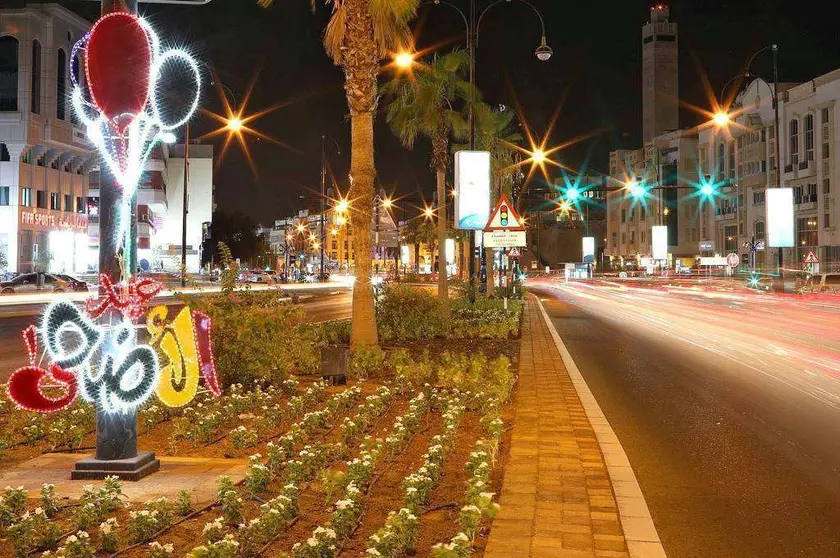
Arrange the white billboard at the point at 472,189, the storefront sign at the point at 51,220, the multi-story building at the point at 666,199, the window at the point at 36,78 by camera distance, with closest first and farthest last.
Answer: the white billboard at the point at 472,189 < the window at the point at 36,78 < the storefront sign at the point at 51,220 < the multi-story building at the point at 666,199

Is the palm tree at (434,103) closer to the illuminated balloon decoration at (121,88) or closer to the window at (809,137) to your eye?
the illuminated balloon decoration at (121,88)

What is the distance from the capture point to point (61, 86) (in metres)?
62.8

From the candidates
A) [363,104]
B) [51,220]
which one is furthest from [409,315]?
[51,220]

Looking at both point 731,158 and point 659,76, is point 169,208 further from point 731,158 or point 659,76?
point 659,76

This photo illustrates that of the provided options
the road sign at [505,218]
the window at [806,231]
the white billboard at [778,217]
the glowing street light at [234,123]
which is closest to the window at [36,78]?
the glowing street light at [234,123]

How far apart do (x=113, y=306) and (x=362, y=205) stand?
8927 millimetres

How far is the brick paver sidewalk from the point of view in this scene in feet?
16.9

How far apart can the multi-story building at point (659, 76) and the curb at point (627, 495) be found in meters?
126

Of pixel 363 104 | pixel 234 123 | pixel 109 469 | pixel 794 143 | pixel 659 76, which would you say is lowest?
pixel 109 469

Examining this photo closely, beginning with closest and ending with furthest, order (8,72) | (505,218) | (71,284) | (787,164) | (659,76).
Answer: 1. (505,218)
2. (71,284)
3. (8,72)
4. (787,164)
5. (659,76)

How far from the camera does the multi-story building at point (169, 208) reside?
81438 mm

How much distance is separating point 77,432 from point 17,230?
57.5 meters

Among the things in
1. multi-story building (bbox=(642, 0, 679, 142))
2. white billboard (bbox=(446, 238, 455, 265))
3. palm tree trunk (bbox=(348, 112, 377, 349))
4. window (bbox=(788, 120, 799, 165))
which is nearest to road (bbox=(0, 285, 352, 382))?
palm tree trunk (bbox=(348, 112, 377, 349))

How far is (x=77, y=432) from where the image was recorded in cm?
831
